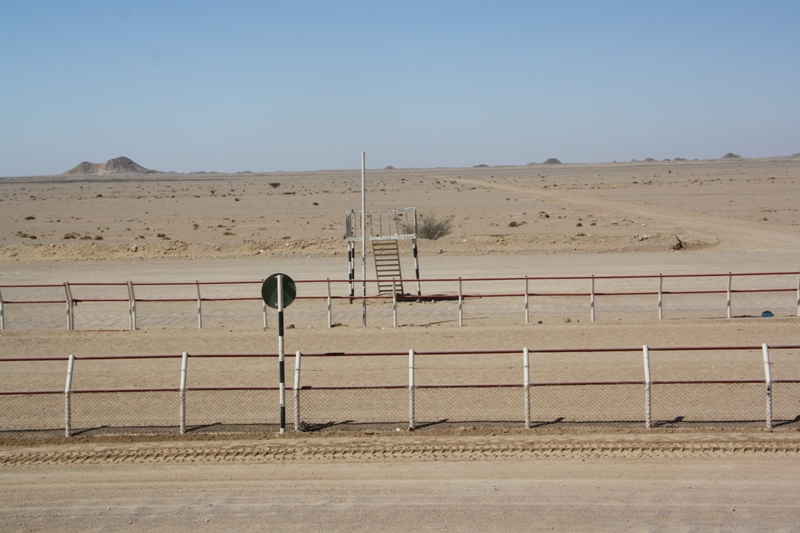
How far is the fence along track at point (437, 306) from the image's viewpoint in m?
22.1

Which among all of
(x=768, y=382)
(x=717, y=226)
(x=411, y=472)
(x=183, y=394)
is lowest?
(x=411, y=472)

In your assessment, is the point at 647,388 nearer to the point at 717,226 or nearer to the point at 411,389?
the point at 411,389

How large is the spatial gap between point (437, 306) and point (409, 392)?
11.6 meters

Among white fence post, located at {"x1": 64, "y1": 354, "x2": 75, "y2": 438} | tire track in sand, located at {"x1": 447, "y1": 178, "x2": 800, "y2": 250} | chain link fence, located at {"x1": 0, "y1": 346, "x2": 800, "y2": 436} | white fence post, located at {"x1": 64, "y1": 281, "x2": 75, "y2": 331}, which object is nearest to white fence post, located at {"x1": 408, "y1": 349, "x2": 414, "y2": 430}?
chain link fence, located at {"x1": 0, "y1": 346, "x2": 800, "y2": 436}

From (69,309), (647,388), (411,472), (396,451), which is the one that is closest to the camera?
(411,472)

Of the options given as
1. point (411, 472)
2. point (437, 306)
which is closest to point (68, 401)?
point (411, 472)

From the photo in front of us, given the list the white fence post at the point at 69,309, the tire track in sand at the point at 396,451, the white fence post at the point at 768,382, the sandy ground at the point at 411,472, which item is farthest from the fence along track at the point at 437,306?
the tire track in sand at the point at 396,451

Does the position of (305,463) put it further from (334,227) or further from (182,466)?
(334,227)

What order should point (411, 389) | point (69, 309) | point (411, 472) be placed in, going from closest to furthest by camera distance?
point (411, 472), point (411, 389), point (69, 309)

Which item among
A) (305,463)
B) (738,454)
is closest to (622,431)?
(738,454)

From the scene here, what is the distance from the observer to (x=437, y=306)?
24719mm

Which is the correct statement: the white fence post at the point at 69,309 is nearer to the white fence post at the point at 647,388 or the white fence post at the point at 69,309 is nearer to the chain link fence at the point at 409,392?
the chain link fence at the point at 409,392

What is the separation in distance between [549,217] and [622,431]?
41088 millimetres

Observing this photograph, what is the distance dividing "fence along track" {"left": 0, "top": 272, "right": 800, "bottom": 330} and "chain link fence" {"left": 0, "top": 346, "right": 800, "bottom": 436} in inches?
165
